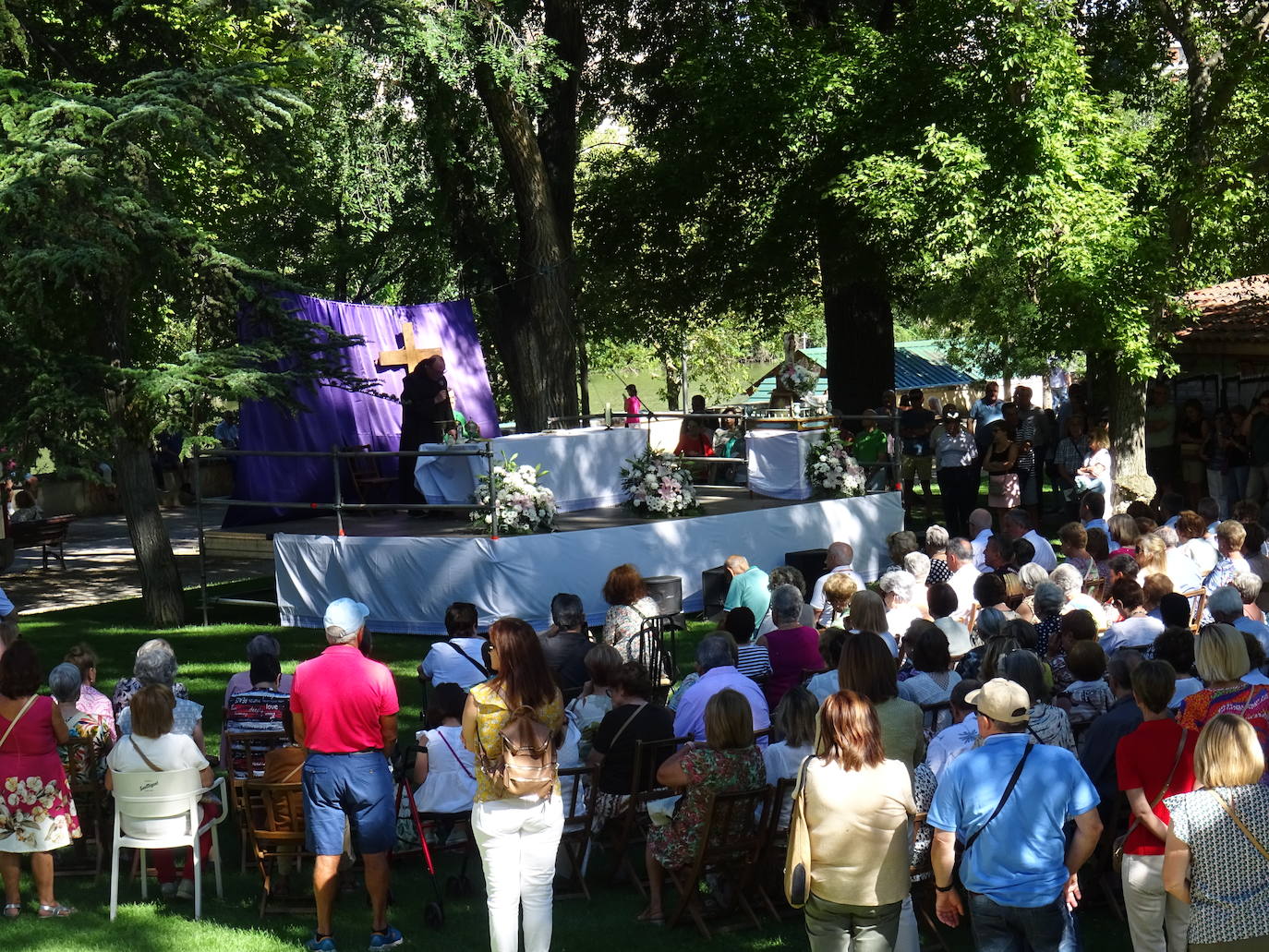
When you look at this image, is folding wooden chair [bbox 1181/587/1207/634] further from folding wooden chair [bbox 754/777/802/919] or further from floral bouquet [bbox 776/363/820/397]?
floral bouquet [bbox 776/363/820/397]

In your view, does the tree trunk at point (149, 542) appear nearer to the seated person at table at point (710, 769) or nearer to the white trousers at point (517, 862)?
the seated person at table at point (710, 769)

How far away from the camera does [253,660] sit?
24.7 ft

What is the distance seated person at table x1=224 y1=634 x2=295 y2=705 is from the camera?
7.53 meters

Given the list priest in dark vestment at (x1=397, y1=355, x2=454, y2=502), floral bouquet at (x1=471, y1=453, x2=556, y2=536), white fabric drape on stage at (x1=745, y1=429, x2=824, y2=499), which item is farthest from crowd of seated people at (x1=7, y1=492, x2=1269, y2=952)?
priest in dark vestment at (x1=397, y1=355, x2=454, y2=502)

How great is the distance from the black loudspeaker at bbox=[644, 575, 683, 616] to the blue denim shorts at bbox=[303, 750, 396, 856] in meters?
6.50

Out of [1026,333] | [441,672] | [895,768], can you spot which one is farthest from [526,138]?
[895,768]

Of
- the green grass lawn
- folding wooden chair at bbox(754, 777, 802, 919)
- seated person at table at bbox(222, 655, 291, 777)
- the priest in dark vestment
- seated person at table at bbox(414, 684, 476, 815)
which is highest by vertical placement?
the priest in dark vestment

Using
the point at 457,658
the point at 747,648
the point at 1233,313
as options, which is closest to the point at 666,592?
the point at 747,648

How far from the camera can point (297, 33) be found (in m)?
22.0

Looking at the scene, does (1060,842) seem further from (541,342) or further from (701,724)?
(541,342)

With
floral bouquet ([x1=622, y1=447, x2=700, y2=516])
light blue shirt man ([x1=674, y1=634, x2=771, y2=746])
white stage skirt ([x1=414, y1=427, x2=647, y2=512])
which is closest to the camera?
light blue shirt man ([x1=674, y1=634, x2=771, y2=746])

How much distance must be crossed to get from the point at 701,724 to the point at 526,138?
1314cm

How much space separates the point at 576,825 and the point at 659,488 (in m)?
7.96

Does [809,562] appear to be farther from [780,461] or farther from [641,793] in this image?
[641,793]
